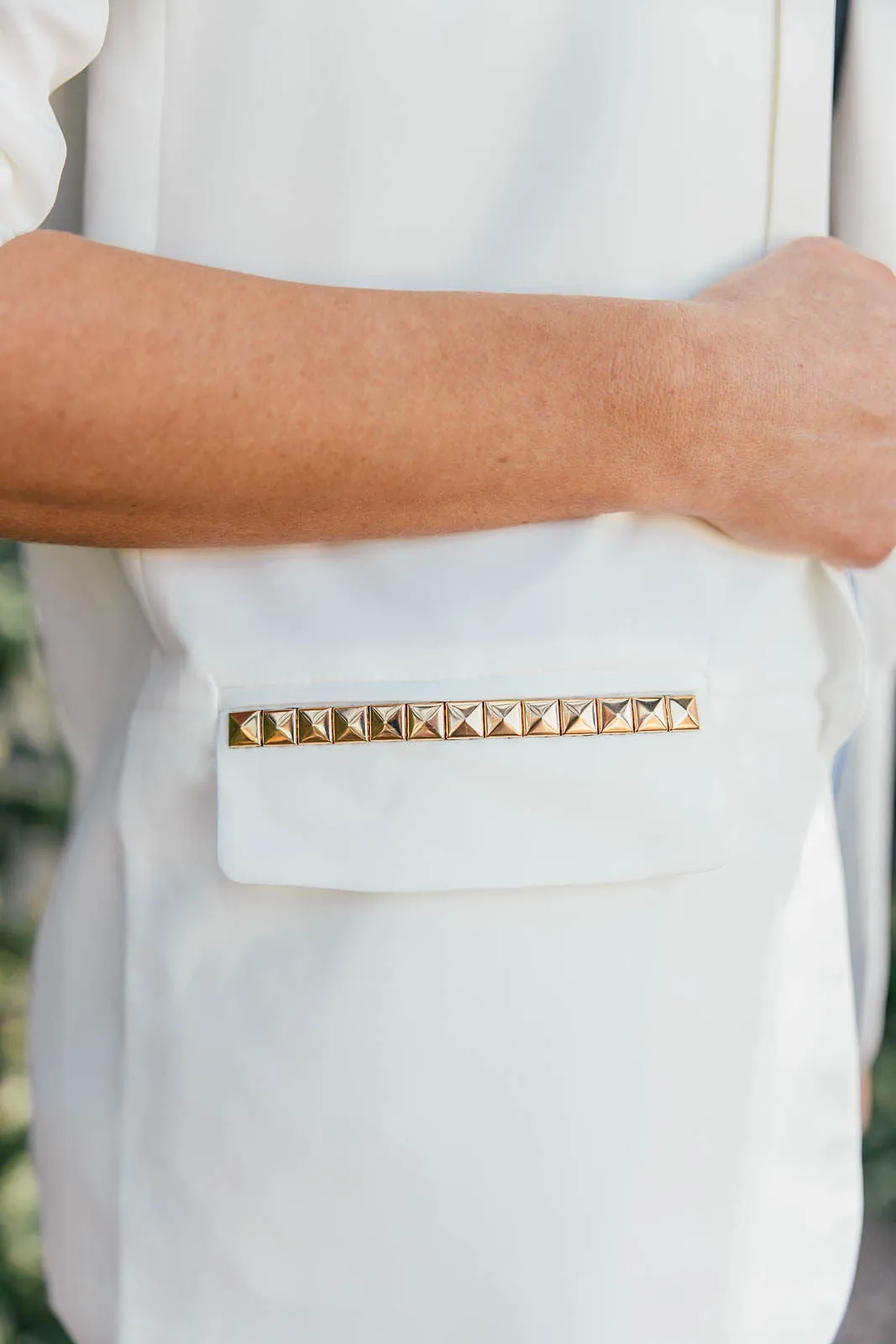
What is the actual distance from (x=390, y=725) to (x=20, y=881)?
1722 millimetres

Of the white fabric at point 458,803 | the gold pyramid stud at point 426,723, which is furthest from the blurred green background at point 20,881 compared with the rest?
the gold pyramid stud at point 426,723

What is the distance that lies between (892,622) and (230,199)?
635mm

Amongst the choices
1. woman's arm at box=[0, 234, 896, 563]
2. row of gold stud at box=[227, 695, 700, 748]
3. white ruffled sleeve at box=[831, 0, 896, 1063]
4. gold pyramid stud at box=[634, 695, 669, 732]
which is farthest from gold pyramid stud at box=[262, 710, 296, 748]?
white ruffled sleeve at box=[831, 0, 896, 1063]

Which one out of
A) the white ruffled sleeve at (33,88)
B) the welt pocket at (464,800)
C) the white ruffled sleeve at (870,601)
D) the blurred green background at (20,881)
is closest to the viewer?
the white ruffled sleeve at (33,88)

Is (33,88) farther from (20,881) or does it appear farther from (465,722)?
(20,881)

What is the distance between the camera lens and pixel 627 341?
75 centimetres

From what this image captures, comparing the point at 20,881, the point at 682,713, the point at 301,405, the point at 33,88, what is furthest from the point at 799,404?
the point at 20,881

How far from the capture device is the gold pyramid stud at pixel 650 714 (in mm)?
775

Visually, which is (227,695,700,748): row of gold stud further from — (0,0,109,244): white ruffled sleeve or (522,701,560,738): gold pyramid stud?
(0,0,109,244): white ruffled sleeve

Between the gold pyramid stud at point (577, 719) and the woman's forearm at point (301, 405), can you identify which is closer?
the woman's forearm at point (301, 405)

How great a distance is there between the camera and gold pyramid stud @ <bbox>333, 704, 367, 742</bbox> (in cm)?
77

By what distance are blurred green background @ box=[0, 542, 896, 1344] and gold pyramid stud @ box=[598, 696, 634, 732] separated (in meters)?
1.58

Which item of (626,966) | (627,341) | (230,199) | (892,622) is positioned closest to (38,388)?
(230,199)

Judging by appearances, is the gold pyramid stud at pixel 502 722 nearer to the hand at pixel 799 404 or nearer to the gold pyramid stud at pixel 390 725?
the gold pyramid stud at pixel 390 725
